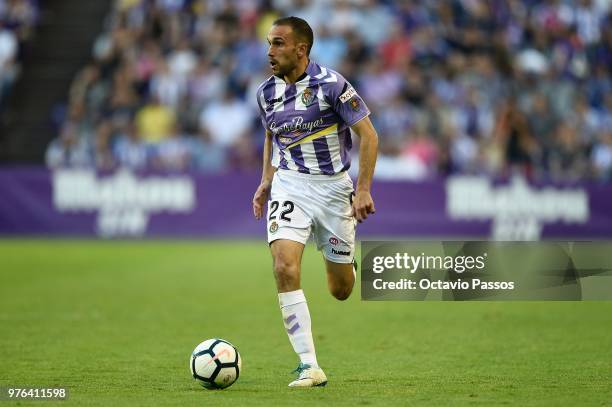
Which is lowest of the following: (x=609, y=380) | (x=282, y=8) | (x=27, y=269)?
(x=609, y=380)

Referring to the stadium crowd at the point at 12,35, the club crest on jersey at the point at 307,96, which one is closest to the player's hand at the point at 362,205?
the club crest on jersey at the point at 307,96

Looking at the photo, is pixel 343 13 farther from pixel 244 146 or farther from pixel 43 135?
pixel 43 135

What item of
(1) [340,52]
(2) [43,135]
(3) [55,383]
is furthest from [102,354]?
(2) [43,135]

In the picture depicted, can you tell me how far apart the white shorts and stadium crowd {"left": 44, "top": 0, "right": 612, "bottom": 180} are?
45.7 ft

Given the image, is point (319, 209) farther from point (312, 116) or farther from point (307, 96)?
point (307, 96)

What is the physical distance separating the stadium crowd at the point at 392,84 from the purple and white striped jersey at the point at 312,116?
1384 centimetres

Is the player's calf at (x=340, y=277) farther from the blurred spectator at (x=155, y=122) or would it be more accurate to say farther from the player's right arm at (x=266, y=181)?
the blurred spectator at (x=155, y=122)

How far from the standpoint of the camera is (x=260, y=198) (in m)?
8.46

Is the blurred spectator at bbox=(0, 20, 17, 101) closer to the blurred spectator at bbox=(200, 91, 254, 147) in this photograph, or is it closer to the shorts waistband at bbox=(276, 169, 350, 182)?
the blurred spectator at bbox=(200, 91, 254, 147)

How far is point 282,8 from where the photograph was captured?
82.4ft

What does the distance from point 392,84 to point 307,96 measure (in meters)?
15.9

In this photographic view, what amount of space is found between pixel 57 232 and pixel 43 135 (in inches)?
175

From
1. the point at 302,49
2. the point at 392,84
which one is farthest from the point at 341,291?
the point at 392,84

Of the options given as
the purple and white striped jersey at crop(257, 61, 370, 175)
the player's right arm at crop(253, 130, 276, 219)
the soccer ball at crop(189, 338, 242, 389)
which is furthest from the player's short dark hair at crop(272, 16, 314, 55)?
the soccer ball at crop(189, 338, 242, 389)
